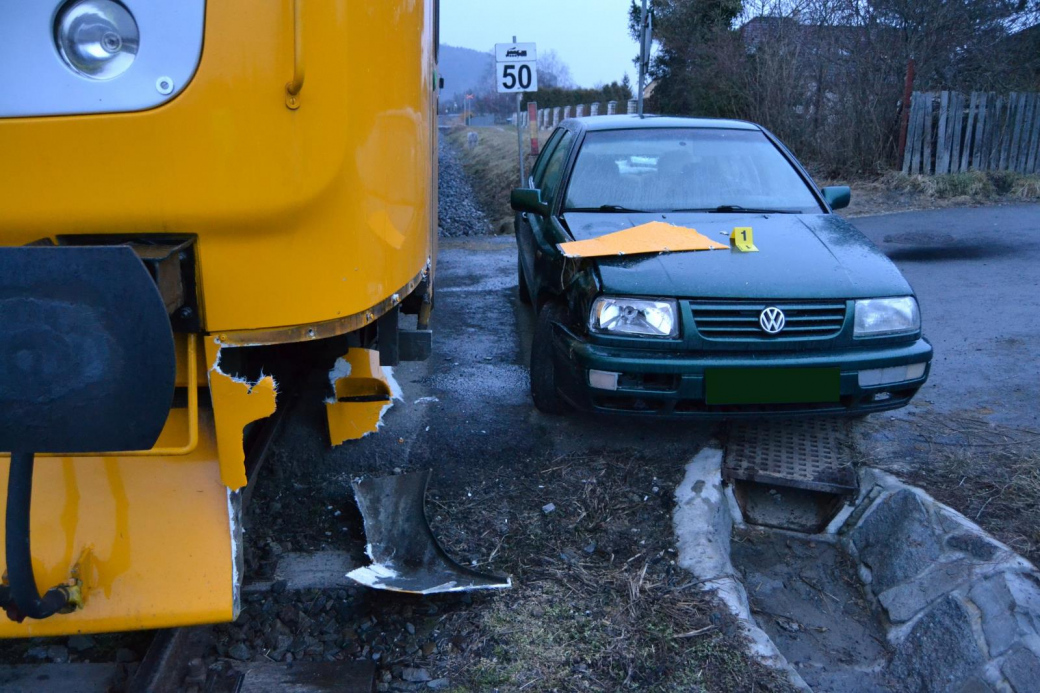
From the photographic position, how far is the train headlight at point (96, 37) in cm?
179

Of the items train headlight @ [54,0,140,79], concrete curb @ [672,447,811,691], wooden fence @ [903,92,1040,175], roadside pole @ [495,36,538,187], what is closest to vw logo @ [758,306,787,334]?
concrete curb @ [672,447,811,691]

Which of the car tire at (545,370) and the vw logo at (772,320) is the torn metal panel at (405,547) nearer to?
the car tire at (545,370)

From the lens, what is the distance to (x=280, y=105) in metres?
1.87

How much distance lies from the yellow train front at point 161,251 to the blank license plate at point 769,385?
1.82m

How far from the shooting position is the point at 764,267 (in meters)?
3.85

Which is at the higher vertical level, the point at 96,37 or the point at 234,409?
the point at 96,37

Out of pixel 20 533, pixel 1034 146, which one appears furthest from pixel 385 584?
pixel 1034 146

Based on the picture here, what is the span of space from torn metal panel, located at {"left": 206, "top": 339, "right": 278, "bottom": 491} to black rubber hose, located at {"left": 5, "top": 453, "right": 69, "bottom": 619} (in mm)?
456

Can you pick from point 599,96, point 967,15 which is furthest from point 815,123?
point 599,96

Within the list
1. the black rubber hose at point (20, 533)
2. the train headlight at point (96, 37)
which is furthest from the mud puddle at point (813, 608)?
the train headlight at point (96, 37)

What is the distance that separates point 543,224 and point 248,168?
310 centimetres

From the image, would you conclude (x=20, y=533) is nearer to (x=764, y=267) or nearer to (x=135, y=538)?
(x=135, y=538)

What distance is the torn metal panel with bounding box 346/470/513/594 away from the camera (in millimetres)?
2846

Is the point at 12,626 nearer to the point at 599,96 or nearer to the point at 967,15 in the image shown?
the point at 967,15
